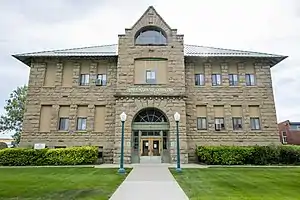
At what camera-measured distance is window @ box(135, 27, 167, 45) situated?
2467 cm

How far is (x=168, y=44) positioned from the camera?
24.4m

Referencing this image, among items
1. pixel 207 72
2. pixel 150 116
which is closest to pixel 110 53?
pixel 150 116

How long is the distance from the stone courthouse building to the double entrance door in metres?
0.09

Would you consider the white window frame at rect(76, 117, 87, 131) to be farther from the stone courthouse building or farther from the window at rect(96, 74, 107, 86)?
the window at rect(96, 74, 107, 86)

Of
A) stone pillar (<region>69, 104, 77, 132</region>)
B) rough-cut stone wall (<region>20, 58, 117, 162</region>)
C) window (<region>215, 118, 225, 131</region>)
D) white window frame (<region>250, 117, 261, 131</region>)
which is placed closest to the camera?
Result: rough-cut stone wall (<region>20, 58, 117, 162</region>)

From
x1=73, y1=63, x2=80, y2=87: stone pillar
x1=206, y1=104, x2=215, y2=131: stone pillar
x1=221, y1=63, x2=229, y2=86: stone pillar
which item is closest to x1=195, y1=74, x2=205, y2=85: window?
x1=221, y1=63, x2=229, y2=86: stone pillar

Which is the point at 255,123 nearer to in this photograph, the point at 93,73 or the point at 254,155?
the point at 254,155

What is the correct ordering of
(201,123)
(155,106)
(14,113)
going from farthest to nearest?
(14,113) → (201,123) → (155,106)

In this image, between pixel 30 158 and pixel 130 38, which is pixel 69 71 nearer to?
pixel 130 38

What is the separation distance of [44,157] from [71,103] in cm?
571

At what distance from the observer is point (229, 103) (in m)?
24.2

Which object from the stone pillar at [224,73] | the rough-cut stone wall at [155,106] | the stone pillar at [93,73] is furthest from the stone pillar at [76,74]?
the stone pillar at [224,73]

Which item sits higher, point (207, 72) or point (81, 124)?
point (207, 72)

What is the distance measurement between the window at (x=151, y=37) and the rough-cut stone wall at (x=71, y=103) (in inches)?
137
